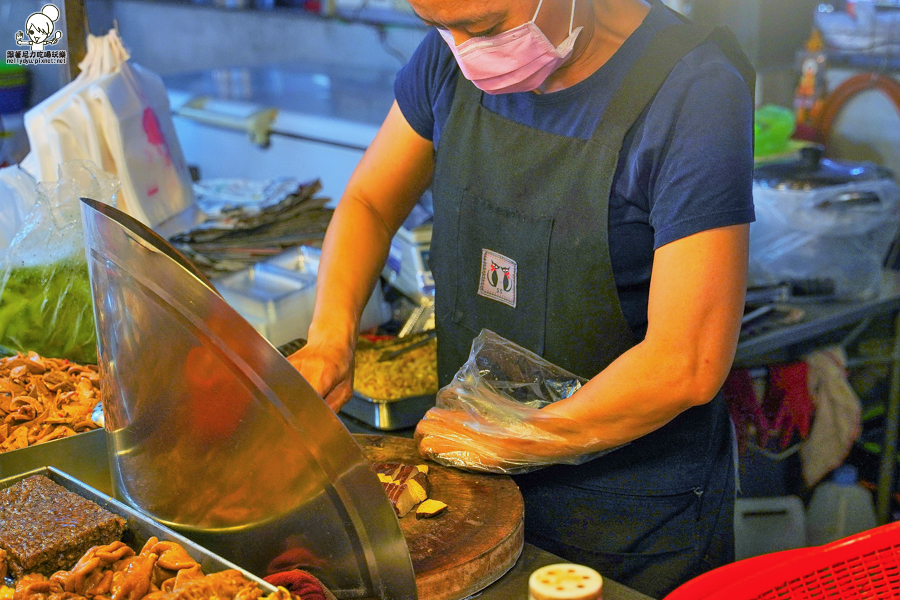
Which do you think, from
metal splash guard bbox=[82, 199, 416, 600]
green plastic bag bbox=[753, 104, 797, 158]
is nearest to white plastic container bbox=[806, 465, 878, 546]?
green plastic bag bbox=[753, 104, 797, 158]

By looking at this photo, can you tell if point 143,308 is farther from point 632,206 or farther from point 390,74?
point 390,74

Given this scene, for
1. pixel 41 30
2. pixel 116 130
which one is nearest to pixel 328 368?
pixel 116 130

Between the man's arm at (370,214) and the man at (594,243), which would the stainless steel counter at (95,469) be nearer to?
the man at (594,243)

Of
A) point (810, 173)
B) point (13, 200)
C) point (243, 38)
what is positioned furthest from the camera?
point (243, 38)

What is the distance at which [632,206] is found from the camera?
1393mm

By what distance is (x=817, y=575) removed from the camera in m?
1.12

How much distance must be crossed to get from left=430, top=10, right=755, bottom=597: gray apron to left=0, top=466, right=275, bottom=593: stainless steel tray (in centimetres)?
72

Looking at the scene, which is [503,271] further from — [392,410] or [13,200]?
[13,200]

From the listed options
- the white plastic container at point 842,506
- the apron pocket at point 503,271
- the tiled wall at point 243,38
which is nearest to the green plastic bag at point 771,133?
the white plastic container at point 842,506

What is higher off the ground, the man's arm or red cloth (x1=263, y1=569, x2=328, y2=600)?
the man's arm

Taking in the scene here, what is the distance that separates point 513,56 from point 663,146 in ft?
0.90

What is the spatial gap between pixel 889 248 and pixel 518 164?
1627 millimetres

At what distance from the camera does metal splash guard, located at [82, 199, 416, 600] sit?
35.1 inches

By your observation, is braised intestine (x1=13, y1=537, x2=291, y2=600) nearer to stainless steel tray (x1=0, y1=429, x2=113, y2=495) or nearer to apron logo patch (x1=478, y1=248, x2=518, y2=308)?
stainless steel tray (x1=0, y1=429, x2=113, y2=495)
